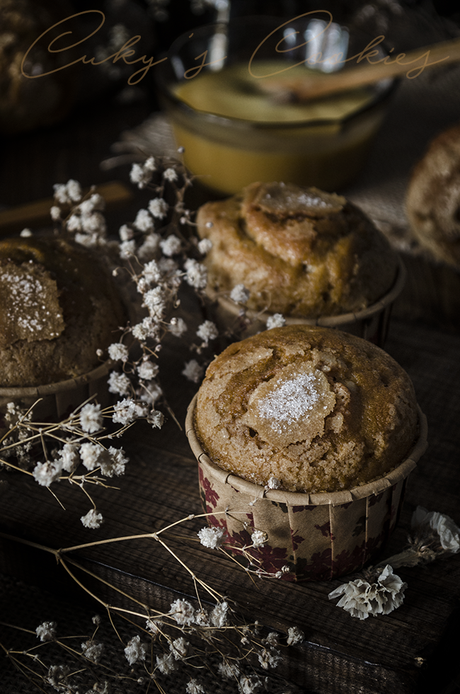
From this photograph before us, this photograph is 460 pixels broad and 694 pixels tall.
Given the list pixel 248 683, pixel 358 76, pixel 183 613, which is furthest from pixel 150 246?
pixel 358 76

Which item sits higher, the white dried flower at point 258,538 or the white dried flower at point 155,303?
the white dried flower at point 155,303

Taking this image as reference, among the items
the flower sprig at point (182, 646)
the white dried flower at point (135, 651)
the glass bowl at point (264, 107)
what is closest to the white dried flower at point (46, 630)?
the flower sprig at point (182, 646)

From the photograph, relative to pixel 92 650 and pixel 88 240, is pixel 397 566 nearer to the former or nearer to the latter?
pixel 92 650

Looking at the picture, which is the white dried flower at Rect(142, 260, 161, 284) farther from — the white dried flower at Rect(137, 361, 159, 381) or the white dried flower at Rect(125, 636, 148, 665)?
the white dried flower at Rect(125, 636, 148, 665)

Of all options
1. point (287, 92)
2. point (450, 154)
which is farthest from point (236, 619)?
point (287, 92)

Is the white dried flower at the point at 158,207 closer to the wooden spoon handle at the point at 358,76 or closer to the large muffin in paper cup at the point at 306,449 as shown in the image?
the large muffin in paper cup at the point at 306,449

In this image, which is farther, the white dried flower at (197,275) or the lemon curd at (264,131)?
the lemon curd at (264,131)

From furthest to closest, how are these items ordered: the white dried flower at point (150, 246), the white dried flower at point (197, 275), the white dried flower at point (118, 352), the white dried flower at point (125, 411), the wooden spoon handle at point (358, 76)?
the wooden spoon handle at point (358, 76) < the white dried flower at point (150, 246) < the white dried flower at point (197, 275) < the white dried flower at point (118, 352) < the white dried flower at point (125, 411)

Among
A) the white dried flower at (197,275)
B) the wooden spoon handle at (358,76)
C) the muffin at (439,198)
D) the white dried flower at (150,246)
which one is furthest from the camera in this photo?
the wooden spoon handle at (358,76)

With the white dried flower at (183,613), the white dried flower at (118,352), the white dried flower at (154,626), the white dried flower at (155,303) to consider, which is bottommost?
the white dried flower at (154,626)
